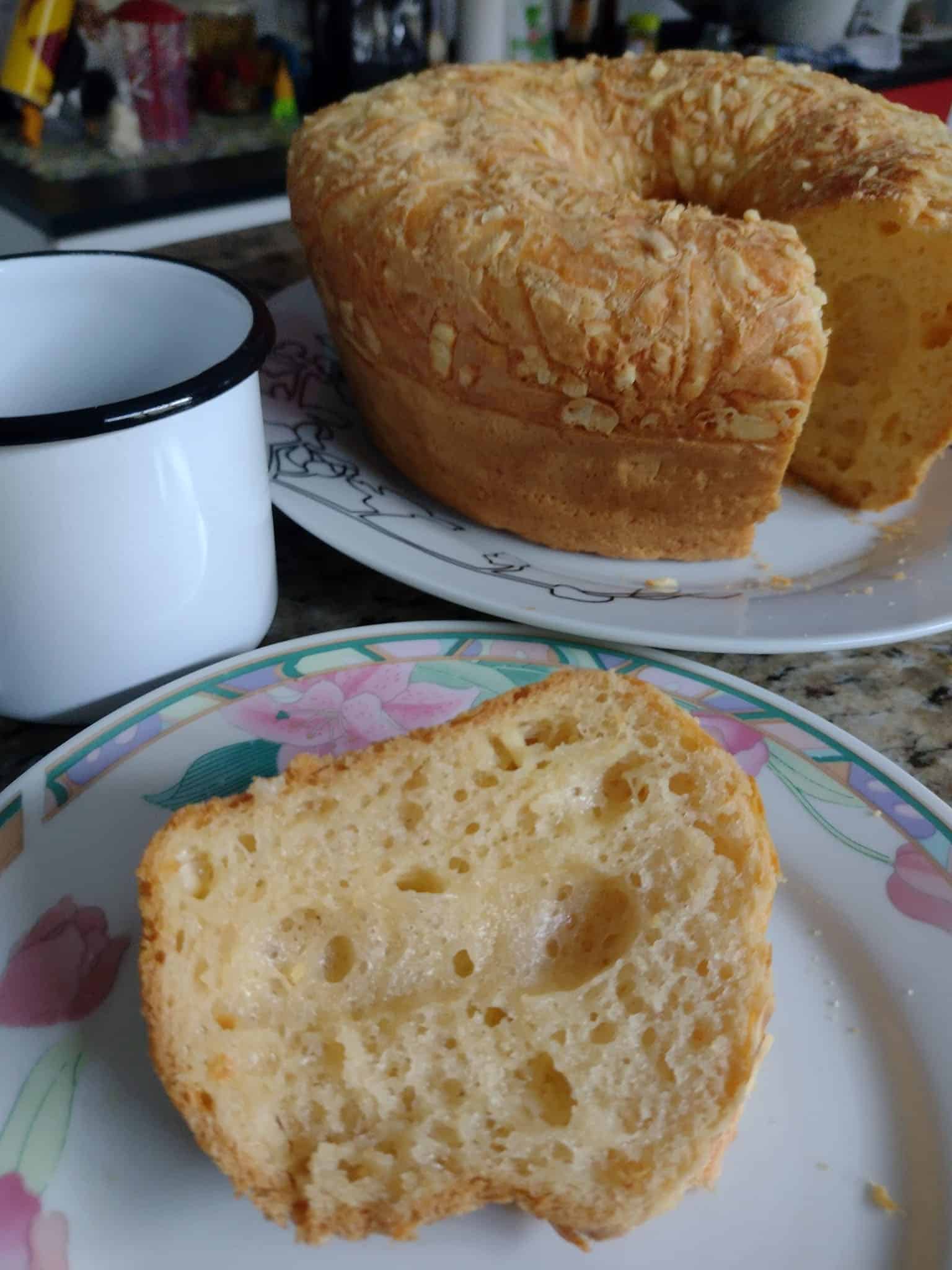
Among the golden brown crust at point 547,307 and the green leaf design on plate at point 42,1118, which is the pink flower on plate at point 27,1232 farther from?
the golden brown crust at point 547,307

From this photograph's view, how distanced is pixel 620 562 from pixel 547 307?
34 cm

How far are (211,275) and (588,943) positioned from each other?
0.69 m

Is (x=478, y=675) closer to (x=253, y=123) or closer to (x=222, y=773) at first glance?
(x=222, y=773)

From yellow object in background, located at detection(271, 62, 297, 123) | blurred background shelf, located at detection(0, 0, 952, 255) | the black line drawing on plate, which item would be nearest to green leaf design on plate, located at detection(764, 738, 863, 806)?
the black line drawing on plate

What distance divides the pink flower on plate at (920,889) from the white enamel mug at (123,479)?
628mm

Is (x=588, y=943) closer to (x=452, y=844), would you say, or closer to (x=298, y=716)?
(x=452, y=844)

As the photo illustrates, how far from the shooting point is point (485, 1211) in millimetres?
669

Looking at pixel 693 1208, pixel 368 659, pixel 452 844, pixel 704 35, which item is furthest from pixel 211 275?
pixel 704 35

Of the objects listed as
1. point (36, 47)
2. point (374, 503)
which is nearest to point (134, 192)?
point (36, 47)

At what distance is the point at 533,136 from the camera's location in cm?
140

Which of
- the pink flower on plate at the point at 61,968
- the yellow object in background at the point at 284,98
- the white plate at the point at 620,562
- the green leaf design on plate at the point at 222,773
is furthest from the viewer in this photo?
the yellow object in background at the point at 284,98

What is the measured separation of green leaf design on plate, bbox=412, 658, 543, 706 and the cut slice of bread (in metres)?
0.10

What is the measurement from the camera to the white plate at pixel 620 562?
1.08m

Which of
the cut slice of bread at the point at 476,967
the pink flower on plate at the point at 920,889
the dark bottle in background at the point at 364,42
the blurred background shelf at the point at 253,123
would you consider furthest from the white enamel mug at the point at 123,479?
the dark bottle in background at the point at 364,42
